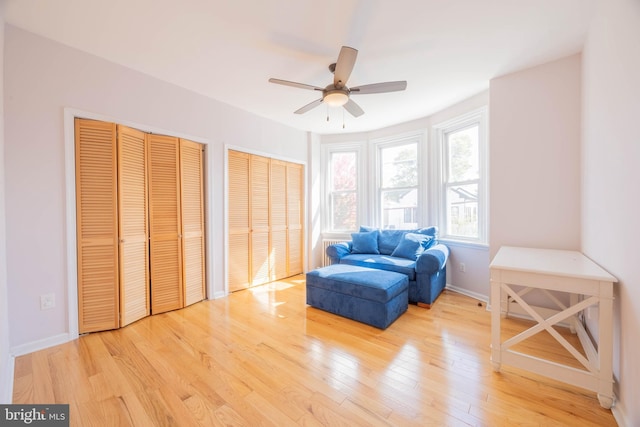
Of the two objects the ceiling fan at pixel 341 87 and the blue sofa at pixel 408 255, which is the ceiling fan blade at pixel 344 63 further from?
the blue sofa at pixel 408 255

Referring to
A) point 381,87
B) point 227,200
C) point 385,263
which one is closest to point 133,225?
point 227,200

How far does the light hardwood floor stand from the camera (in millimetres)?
1393

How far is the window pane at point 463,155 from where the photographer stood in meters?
3.33

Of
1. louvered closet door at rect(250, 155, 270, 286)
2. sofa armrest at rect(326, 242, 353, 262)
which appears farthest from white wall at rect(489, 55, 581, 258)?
louvered closet door at rect(250, 155, 270, 286)

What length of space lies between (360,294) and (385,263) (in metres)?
0.90

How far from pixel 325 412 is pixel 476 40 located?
9.89 ft

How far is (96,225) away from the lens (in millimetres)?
2307

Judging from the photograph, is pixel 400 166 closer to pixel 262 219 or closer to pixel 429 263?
pixel 429 263

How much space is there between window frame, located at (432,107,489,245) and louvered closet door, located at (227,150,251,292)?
2904 mm

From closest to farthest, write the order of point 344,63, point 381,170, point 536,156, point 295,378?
point 295,378 → point 344,63 → point 536,156 → point 381,170

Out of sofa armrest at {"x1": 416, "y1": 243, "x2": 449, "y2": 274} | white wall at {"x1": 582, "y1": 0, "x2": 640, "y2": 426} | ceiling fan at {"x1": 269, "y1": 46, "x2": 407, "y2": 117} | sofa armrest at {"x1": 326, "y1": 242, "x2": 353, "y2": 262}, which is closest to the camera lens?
white wall at {"x1": 582, "y1": 0, "x2": 640, "y2": 426}

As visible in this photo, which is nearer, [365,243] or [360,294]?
[360,294]

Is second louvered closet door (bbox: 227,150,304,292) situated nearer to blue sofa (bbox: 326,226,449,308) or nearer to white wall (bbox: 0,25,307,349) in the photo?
blue sofa (bbox: 326,226,449,308)

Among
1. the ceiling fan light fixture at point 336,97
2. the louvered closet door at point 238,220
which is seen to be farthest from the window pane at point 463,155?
the louvered closet door at point 238,220
